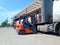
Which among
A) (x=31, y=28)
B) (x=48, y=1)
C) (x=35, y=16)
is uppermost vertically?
(x=48, y=1)

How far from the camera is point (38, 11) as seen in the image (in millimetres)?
20344

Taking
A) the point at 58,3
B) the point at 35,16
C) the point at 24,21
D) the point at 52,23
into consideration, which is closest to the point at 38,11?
the point at 35,16

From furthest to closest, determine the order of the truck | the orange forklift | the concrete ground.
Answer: the orange forklift → the truck → the concrete ground

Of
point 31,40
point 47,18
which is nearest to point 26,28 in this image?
point 47,18

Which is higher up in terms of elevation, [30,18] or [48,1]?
[48,1]

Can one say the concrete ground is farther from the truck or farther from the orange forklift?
the orange forklift

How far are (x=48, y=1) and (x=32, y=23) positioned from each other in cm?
399

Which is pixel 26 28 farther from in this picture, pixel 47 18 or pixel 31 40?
pixel 31 40

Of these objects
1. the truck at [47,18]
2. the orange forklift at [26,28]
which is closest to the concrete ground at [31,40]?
the truck at [47,18]

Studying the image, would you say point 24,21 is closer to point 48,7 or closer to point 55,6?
point 48,7

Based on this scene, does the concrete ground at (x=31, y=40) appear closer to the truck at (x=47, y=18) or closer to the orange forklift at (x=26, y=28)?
the truck at (x=47, y=18)

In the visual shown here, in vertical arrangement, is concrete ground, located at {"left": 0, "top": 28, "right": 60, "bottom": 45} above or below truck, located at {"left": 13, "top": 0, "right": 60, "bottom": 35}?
below

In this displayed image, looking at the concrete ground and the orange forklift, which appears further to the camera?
the orange forklift

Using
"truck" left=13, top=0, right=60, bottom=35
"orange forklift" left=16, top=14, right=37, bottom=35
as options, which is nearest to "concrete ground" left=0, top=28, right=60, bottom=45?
"truck" left=13, top=0, right=60, bottom=35
